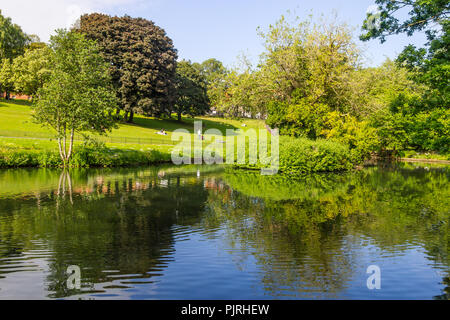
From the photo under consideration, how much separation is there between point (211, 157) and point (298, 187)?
83.8 feet

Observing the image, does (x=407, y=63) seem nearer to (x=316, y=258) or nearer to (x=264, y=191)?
(x=264, y=191)

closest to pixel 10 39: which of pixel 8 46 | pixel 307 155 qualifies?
pixel 8 46

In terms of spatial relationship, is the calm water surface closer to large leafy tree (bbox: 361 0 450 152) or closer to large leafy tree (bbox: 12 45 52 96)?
large leafy tree (bbox: 361 0 450 152)

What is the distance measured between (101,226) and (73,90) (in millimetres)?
21992

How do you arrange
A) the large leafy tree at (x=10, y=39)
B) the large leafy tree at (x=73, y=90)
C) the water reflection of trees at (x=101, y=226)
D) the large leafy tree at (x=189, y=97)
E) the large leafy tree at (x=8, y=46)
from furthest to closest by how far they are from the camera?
the large leafy tree at (x=189, y=97)
the large leafy tree at (x=10, y=39)
the large leafy tree at (x=8, y=46)
the large leafy tree at (x=73, y=90)
the water reflection of trees at (x=101, y=226)

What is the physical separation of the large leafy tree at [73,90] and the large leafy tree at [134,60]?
105ft

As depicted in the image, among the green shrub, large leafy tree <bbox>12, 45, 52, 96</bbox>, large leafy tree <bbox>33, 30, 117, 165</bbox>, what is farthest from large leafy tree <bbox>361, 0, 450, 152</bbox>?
large leafy tree <bbox>12, 45, 52, 96</bbox>

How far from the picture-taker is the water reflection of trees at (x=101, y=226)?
8219 millimetres

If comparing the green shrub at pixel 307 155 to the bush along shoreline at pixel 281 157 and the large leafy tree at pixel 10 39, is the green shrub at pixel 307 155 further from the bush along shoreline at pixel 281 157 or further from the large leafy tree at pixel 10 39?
the large leafy tree at pixel 10 39

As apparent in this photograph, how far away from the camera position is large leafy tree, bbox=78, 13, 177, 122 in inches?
2525

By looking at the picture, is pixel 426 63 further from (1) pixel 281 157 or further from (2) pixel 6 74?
(2) pixel 6 74

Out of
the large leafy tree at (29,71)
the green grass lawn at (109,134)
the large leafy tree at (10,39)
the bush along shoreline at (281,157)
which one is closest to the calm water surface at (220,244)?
the bush along shoreline at (281,157)

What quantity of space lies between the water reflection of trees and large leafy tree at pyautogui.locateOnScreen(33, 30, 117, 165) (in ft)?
36.0

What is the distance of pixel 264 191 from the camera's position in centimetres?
2130
